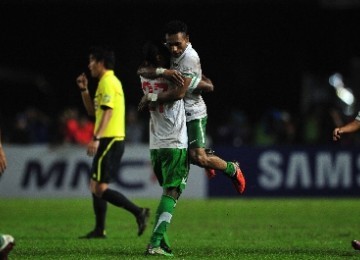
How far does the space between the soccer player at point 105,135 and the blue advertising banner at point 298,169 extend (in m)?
9.71

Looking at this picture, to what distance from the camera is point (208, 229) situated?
15.9 m

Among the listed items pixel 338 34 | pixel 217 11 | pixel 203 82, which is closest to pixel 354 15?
pixel 338 34

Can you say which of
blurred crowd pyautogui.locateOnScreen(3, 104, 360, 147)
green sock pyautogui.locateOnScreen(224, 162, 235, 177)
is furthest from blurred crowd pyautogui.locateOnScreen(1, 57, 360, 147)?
green sock pyautogui.locateOnScreen(224, 162, 235, 177)

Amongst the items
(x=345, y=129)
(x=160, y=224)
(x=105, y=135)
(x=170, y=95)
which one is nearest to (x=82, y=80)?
(x=105, y=135)

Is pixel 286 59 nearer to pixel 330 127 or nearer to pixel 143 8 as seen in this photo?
pixel 143 8

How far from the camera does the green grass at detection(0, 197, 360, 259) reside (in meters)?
12.1

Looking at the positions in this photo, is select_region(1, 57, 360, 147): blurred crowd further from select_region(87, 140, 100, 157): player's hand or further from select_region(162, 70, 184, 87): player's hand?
select_region(162, 70, 184, 87): player's hand

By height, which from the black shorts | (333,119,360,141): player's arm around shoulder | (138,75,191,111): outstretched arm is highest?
(138,75,191,111): outstretched arm

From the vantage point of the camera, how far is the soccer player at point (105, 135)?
46.1ft

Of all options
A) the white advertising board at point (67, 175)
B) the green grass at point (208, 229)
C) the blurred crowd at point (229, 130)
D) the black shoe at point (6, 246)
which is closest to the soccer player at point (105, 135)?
the green grass at point (208, 229)

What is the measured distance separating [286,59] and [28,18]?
8.41 metres

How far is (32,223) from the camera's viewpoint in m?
17.1

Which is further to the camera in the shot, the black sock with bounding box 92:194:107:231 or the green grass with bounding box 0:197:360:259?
the black sock with bounding box 92:194:107:231

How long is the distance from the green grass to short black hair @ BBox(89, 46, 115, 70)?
7.41ft
